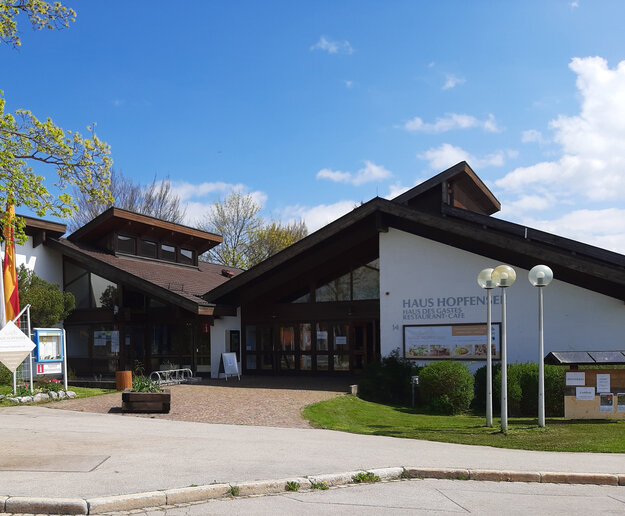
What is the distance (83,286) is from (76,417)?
43.3 ft

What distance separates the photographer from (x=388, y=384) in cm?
1862

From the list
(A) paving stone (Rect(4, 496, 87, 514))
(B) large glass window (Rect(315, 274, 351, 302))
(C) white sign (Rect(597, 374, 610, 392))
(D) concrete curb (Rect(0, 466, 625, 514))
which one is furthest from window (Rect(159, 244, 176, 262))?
(A) paving stone (Rect(4, 496, 87, 514))

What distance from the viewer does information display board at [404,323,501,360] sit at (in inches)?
767

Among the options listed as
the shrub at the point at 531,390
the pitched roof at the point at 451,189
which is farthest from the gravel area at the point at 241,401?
the pitched roof at the point at 451,189

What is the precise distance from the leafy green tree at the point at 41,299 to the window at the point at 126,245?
372cm

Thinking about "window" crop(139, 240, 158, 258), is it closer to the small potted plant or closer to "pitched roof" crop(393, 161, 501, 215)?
"pitched roof" crop(393, 161, 501, 215)

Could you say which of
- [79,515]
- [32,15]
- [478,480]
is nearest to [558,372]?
[478,480]

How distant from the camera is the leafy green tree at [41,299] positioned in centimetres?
2214

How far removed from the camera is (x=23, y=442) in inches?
389

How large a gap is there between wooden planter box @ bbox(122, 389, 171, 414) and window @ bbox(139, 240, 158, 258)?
14471mm

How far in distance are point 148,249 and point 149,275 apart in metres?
4.04

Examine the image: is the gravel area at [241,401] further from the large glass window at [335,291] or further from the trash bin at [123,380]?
the large glass window at [335,291]

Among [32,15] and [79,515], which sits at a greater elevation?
[32,15]

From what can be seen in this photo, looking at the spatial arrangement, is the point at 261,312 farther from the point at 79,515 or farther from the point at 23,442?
the point at 79,515
